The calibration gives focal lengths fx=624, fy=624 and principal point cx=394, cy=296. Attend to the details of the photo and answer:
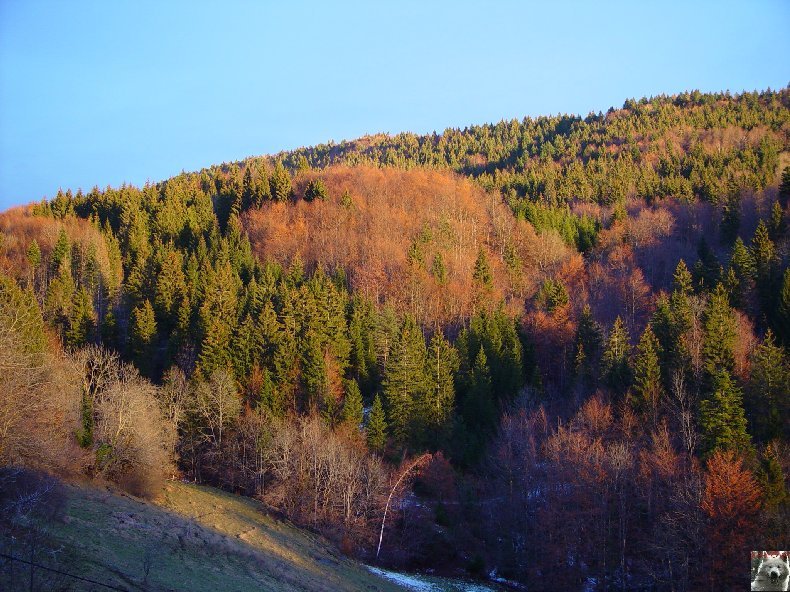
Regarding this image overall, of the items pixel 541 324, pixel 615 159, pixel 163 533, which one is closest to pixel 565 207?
pixel 615 159

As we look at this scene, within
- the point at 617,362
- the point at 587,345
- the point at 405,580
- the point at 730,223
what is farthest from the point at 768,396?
the point at 730,223

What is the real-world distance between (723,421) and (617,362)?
1521cm

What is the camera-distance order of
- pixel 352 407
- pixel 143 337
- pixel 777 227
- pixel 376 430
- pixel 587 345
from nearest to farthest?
pixel 376 430 < pixel 352 407 < pixel 143 337 < pixel 587 345 < pixel 777 227

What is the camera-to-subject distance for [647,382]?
158 feet

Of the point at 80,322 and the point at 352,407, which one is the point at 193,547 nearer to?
the point at 352,407

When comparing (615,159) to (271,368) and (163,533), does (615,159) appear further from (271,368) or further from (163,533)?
(163,533)

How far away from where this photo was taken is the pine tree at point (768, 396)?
4281cm

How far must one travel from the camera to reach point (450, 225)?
99938mm

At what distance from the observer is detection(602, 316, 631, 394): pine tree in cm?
5222

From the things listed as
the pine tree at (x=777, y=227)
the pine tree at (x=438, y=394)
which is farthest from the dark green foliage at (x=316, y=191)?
the pine tree at (x=777, y=227)

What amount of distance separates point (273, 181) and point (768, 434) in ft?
282

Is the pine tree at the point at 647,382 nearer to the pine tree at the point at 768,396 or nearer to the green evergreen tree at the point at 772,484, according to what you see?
the pine tree at the point at 768,396

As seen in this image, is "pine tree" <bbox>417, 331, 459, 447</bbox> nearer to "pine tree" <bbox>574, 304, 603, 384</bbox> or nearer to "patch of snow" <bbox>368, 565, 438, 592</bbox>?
"pine tree" <bbox>574, 304, 603, 384</bbox>

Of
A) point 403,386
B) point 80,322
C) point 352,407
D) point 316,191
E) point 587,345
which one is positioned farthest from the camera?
point 316,191
